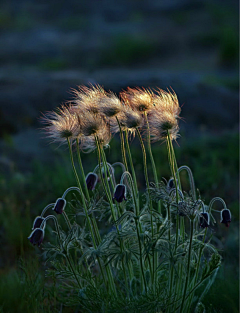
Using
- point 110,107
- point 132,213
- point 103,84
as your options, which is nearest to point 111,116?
point 110,107

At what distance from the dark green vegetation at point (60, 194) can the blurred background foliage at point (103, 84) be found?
1 centimetres

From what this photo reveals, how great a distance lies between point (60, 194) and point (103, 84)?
10.9ft

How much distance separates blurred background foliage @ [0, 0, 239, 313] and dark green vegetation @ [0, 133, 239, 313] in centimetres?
1

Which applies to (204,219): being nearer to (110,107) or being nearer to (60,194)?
(110,107)

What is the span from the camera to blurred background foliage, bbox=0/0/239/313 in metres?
2.86

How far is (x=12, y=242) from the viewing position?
3.10m

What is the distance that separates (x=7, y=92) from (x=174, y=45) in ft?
26.4

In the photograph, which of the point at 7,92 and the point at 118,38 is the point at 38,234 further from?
the point at 118,38

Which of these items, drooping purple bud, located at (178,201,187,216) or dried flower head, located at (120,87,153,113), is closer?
drooping purple bud, located at (178,201,187,216)

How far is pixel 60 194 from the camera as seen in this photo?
11.5 ft

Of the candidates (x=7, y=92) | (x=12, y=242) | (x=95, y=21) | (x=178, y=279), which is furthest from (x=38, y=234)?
(x=95, y=21)

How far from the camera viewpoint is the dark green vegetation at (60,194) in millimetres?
1979

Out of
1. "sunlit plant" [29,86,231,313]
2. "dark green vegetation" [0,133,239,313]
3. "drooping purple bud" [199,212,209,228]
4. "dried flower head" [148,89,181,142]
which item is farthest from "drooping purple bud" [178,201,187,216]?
"dark green vegetation" [0,133,239,313]

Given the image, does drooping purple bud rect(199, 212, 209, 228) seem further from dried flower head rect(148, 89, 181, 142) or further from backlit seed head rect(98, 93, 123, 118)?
backlit seed head rect(98, 93, 123, 118)
